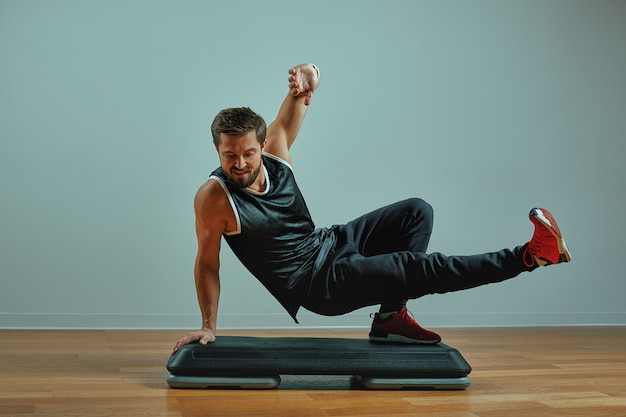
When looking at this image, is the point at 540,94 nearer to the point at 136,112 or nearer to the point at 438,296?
the point at 438,296

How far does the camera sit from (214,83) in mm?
4797

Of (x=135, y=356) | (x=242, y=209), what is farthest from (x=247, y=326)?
(x=242, y=209)

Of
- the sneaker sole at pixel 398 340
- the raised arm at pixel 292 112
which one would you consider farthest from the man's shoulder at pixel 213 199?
the sneaker sole at pixel 398 340

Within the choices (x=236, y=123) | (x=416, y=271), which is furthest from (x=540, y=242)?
(x=236, y=123)

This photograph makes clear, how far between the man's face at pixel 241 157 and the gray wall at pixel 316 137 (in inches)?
80.4

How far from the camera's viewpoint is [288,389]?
2.69 m

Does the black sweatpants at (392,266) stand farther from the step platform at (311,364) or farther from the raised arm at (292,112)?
the raised arm at (292,112)

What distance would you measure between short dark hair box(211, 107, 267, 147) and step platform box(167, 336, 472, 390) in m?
0.72

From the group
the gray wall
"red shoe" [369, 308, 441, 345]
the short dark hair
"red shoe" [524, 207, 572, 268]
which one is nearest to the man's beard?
the short dark hair

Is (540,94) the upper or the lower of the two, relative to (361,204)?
upper

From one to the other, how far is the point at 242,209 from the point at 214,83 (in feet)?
7.25

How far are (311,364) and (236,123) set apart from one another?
33.3 inches

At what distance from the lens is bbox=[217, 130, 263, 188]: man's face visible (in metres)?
2.68

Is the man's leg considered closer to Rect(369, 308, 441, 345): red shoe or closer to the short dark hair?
Rect(369, 308, 441, 345): red shoe
